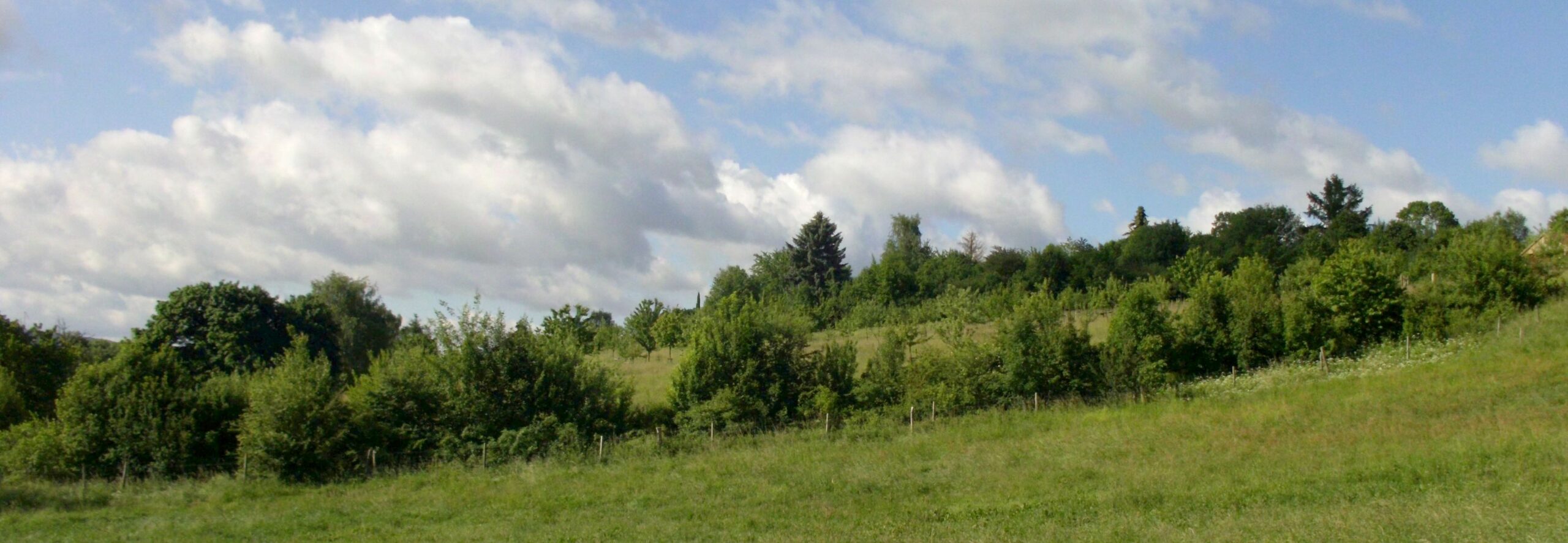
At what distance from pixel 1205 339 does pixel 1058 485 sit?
71.4ft

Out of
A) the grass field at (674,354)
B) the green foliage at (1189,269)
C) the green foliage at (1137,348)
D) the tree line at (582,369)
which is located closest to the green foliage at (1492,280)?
the tree line at (582,369)

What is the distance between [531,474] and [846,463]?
29.2ft

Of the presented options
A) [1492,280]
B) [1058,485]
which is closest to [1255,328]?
[1492,280]

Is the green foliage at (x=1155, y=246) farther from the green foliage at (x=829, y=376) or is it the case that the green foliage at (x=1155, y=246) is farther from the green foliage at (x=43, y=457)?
the green foliage at (x=43, y=457)

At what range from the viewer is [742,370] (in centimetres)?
3334

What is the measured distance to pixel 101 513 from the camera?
22922 millimetres

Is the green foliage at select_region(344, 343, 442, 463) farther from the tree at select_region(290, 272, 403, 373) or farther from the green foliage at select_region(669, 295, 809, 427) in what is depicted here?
the tree at select_region(290, 272, 403, 373)

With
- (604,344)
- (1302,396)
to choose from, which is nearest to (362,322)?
(604,344)

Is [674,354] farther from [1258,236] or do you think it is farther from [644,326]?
[1258,236]

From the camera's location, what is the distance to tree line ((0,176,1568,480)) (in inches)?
1145

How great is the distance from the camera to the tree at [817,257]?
9956 centimetres

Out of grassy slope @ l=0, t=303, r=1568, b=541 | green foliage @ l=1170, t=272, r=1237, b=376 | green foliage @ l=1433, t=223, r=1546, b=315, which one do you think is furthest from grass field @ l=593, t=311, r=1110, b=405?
green foliage @ l=1433, t=223, r=1546, b=315

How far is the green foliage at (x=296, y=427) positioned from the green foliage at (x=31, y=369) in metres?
11.5

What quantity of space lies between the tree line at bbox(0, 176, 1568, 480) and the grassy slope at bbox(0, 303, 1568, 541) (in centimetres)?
246
